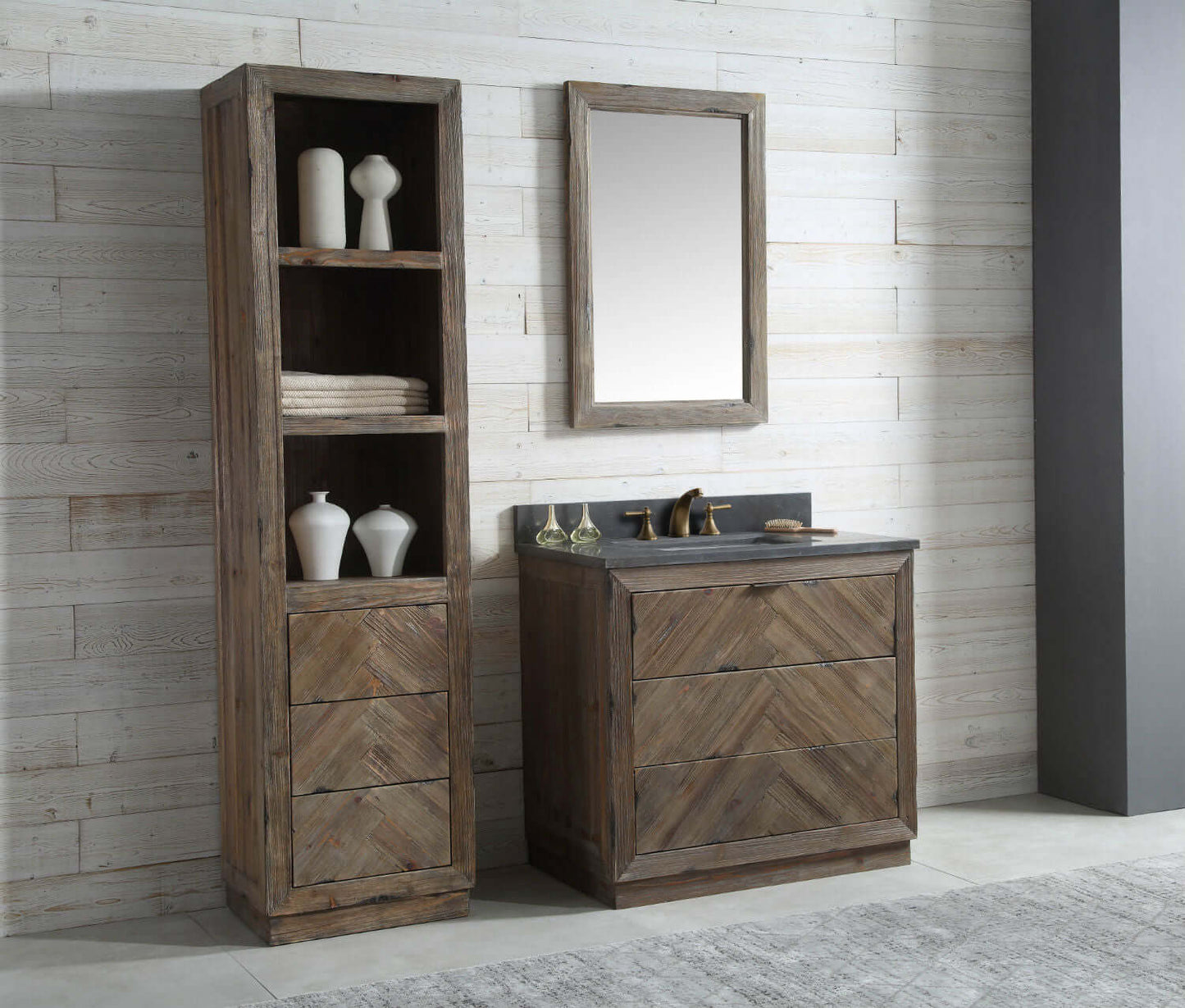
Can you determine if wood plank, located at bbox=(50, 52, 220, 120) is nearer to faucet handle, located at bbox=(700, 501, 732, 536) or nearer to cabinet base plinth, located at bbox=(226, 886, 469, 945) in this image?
faucet handle, located at bbox=(700, 501, 732, 536)

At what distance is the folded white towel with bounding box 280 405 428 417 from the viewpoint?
318 cm

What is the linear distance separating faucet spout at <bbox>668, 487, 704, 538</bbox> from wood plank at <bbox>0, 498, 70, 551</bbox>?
1.54 metres

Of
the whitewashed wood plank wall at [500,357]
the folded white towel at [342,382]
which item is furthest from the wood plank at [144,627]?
the folded white towel at [342,382]

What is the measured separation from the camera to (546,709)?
364 centimetres

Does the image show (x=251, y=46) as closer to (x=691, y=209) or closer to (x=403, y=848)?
(x=691, y=209)

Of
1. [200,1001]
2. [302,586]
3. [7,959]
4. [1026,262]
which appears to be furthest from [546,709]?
[1026,262]

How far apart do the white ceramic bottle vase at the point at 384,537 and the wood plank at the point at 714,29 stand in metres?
1.36

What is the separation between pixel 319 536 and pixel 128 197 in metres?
0.94

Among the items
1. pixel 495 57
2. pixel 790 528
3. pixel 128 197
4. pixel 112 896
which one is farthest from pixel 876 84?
pixel 112 896

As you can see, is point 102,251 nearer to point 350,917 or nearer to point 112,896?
point 112,896

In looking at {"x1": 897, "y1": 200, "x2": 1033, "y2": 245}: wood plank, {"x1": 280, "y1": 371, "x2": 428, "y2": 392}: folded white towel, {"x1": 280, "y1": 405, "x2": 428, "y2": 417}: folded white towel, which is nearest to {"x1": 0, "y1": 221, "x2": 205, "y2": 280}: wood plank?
{"x1": 280, "y1": 371, "x2": 428, "y2": 392}: folded white towel

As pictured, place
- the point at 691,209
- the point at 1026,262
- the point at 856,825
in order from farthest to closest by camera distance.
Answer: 1. the point at 1026,262
2. the point at 691,209
3. the point at 856,825

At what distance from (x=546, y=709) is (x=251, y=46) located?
71.0 inches

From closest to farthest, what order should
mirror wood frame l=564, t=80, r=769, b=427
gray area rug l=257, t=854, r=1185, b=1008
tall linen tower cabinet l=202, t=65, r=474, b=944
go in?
gray area rug l=257, t=854, r=1185, b=1008 < tall linen tower cabinet l=202, t=65, r=474, b=944 < mirror wood frame l=564, t=80, r=769, b=427
